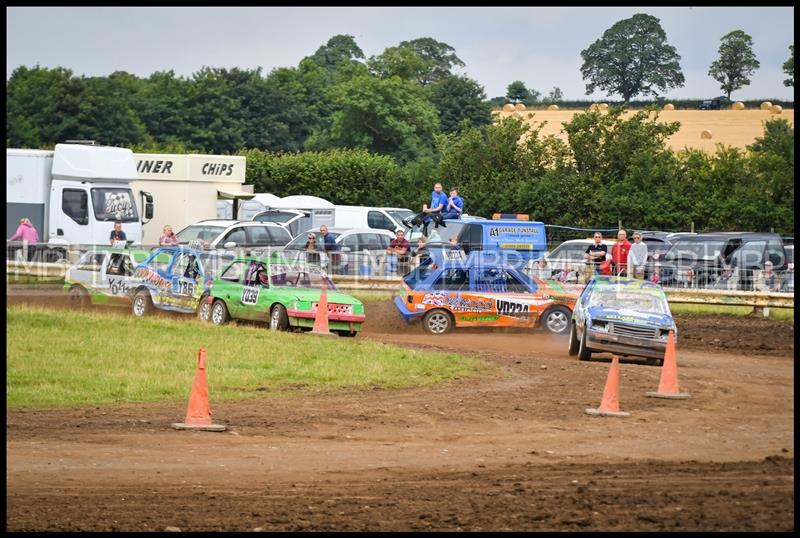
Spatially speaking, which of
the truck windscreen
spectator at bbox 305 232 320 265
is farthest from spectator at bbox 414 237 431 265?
the truck windscreen

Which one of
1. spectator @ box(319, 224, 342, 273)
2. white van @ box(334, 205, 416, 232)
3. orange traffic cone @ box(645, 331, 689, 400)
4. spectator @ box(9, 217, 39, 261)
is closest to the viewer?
orange traffic cone @ box(645, 331, 689, 400)

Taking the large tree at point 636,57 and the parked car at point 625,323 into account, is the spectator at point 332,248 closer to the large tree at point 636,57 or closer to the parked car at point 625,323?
the parked car at point 625,323

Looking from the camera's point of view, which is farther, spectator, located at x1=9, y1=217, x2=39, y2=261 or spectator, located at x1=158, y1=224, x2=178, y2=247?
spectator, located at x1=9, y1=217, x2=39, y2=261

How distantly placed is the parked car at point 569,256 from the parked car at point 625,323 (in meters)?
6.31

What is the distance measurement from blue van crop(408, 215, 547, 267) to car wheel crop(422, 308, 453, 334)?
15.7 ft

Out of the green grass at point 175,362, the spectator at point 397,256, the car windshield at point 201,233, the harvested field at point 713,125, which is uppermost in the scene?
the harvested field at point 713,125

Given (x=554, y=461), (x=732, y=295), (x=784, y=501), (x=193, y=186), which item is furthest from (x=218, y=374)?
(x=193, y=186)

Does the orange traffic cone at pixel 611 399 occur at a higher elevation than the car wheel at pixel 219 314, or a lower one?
lower

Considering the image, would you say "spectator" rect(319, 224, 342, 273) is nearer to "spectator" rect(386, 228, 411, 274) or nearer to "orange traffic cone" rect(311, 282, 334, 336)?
"spectator" rect(386, 228, 411, 274)

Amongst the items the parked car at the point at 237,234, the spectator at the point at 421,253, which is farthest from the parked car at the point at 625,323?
the parked car at the point at 237,234

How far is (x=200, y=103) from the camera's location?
268 feet

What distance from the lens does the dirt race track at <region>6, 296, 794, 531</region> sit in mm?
9414

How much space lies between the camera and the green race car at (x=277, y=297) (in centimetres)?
2308

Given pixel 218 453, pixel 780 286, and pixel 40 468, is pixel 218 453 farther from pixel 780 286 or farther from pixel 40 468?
pixel 780 286
